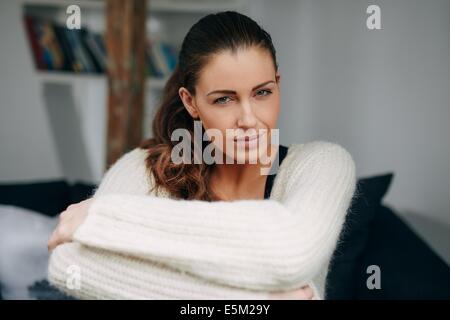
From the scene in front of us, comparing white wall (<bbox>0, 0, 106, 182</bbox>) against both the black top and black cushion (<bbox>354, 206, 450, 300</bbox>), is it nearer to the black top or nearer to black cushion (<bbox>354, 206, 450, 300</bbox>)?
black cushion (<bbox>354, 206, 450, 300</bbox>)

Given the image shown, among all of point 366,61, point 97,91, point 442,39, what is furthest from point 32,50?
point 442,39

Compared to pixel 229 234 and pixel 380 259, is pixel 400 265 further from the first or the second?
pixel 229 234

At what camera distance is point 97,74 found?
197 centimetres

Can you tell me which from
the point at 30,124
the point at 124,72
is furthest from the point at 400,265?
the point at 30,124

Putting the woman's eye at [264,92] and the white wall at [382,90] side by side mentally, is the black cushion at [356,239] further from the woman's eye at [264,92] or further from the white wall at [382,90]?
the woman's eye at [264,92]

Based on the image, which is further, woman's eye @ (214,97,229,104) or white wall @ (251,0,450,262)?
white wall @ (251,0,450,262)

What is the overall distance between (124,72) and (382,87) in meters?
0.76

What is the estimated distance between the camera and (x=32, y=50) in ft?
6.48

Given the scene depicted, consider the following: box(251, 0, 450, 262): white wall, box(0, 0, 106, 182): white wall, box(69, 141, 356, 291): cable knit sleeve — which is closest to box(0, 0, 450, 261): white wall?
box(251, 0, 450, 262): white wall

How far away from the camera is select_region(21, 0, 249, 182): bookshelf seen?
198 cm

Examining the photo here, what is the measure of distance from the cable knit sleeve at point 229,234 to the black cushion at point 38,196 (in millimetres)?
1062

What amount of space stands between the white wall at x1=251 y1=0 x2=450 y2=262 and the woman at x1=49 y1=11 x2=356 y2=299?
30 centimetres
